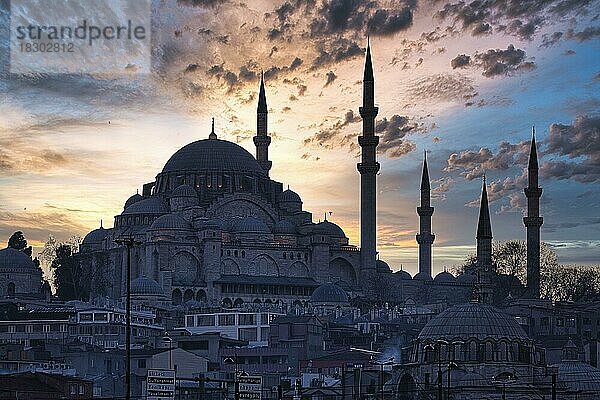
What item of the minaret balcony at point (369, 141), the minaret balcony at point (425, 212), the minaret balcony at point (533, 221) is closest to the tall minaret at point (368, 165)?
the minaret balcony at point (369, 141)

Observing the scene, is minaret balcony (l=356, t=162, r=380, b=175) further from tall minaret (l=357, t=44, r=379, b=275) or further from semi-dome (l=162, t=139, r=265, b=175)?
semi-dome (l=162, t=139, r=265, b=175)

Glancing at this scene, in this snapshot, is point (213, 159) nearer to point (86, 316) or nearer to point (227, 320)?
point (227, 320)

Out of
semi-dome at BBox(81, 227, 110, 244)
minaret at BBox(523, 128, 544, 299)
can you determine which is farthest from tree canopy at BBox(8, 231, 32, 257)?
minaret at BBox(523, 128, 544, 299)

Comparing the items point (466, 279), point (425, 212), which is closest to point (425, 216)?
point (425, 212)

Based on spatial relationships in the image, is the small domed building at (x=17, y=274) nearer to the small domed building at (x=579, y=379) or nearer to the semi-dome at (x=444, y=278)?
the semi-dome at (x=444, y=278)

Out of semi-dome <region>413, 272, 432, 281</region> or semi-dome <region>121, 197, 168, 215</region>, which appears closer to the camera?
Answer: semi-dome <region>413, 272, 432, 281</region>

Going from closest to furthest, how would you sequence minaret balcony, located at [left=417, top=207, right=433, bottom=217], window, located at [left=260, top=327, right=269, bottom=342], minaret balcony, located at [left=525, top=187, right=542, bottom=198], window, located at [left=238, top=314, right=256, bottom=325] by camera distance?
window, located at [left=260, top=327, right=269, bottom=342]
window, located at [left=238, top=314, right=256, bottom=325]
minaret balcony, located at [left=525, top=187, right=542, bottom=198]
minaret balcony, located at [left=417, top=207, right=433, bottom=217]
